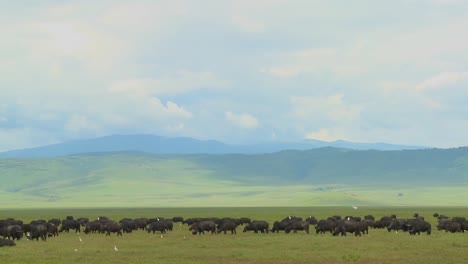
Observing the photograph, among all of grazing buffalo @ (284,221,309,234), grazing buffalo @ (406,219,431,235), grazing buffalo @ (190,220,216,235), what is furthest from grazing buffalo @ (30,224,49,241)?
grazing buffalo @ (406,219,431,235)

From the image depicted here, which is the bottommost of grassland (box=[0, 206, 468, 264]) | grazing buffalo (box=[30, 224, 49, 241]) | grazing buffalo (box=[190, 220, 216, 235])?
grassland (box=[0, 206, 468, 264])

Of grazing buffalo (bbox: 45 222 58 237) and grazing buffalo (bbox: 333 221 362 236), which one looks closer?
grazing buffalo (bbox: 333 221 362 236)

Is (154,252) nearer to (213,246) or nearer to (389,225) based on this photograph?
(213,246)

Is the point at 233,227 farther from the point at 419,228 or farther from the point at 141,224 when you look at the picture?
the point at 419,228

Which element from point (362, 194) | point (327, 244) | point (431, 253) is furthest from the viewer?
point (362, 194)

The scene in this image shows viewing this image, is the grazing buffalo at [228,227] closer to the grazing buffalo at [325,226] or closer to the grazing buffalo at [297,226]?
the grazing buffalo at [297,226]

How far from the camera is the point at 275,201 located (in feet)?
562

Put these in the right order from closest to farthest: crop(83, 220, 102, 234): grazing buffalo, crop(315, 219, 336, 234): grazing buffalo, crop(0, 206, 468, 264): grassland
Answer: crop(0, 206, 468, 264): grassland < crop(315, 219, 336, 234): grazing buffalo < crop(83, 220, 102, 234): grazing buffalo

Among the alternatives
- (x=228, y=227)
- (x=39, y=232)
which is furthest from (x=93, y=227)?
(x=228, y=227)

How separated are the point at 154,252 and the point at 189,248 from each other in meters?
2.41

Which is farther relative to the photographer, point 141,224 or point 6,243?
point 141,224

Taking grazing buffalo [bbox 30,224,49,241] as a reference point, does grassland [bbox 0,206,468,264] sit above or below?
below

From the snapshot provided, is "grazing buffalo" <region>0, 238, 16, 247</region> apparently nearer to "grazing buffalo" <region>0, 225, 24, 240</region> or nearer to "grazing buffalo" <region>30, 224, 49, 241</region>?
"grazing buffalo" <region>30, 224, 49, 241</region>

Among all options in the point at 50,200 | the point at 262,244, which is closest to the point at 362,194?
the point at 50,200
